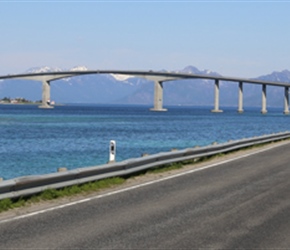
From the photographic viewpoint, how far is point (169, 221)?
Result: 10.9 m

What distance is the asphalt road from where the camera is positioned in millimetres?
9234

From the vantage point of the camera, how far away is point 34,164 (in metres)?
32.8

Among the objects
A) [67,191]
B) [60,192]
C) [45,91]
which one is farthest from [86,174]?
[45,91]

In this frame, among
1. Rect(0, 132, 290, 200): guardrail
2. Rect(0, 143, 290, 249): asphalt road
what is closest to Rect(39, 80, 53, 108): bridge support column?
Rect(0, 132, 290, 200): guardrail

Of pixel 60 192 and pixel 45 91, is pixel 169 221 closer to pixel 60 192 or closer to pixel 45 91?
pixel 60 192

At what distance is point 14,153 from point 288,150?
17.7m

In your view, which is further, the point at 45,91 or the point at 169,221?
the point at 45,91

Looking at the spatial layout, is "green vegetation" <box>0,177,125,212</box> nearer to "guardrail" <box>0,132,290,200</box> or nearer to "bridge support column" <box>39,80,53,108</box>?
"guardrail" <box>0,132,290,200</box>

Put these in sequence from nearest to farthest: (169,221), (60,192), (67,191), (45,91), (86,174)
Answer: (169,221)
(60,192)
(67,191)
(86,174)
(45,91)

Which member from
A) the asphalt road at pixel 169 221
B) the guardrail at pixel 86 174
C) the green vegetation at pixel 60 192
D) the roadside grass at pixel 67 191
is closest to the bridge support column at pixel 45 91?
the guardrail at pixel 86 174

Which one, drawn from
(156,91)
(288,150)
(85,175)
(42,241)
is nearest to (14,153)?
(288,150)

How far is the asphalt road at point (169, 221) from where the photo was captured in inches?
364

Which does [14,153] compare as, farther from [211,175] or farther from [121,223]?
[121,223]

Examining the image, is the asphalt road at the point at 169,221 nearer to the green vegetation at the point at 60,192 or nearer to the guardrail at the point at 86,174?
the green vegetation at the point at 60,192
